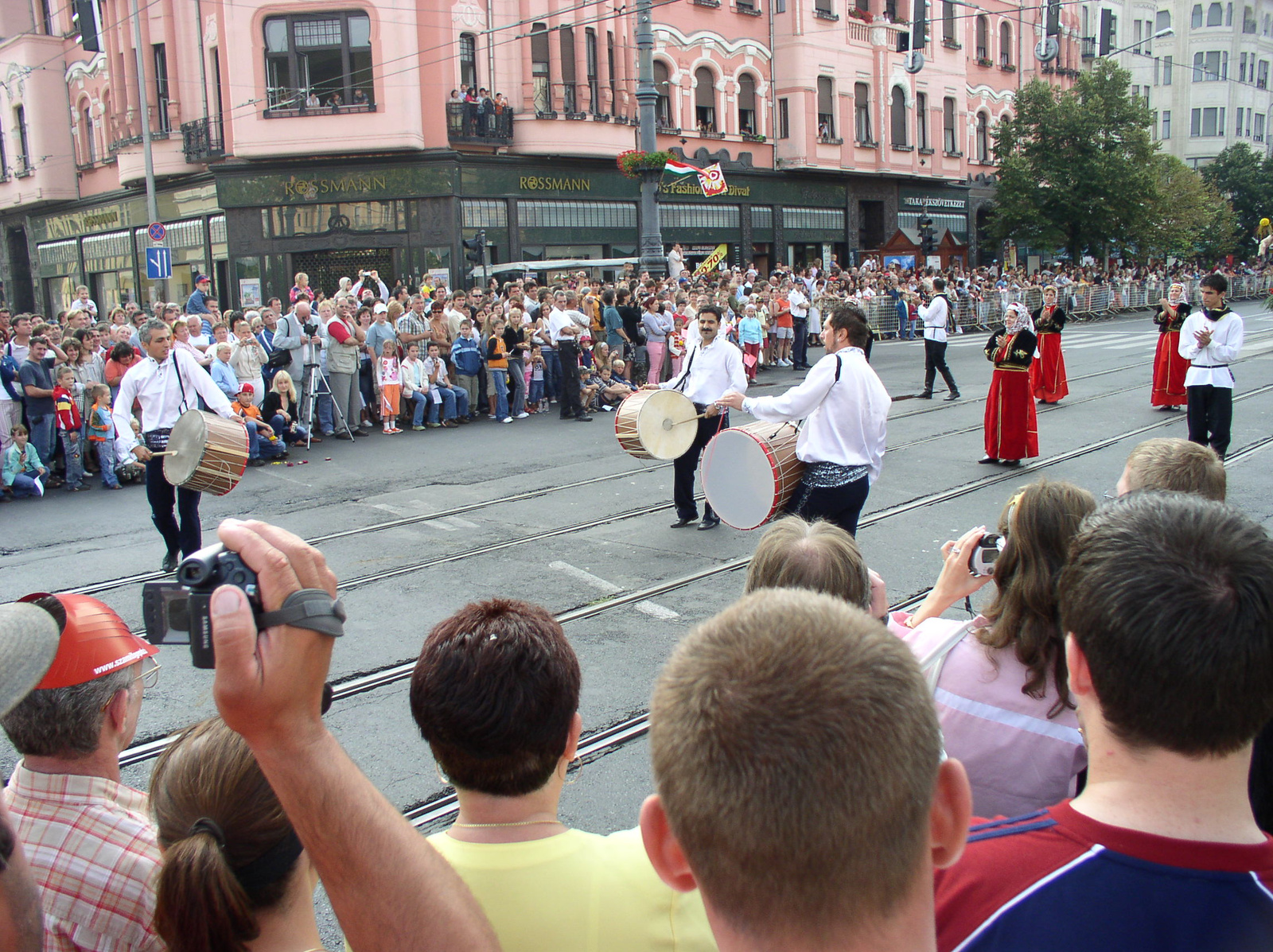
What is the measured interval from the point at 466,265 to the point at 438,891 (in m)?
26.6

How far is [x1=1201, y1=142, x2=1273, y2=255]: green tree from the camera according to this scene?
6069 cm

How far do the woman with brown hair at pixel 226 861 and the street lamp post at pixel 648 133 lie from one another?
1969 centimetres

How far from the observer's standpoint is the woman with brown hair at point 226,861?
6.23 ft

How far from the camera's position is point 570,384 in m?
16.5

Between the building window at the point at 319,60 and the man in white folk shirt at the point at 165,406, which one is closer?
the man in white folk shirt at the point at 165,406

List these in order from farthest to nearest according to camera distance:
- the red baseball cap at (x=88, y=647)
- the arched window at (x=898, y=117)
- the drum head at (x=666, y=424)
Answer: the arched window at (x=898, y=117)
the drum head at (x=666, y=424)
the red baseball cap at (x=88, y=647)

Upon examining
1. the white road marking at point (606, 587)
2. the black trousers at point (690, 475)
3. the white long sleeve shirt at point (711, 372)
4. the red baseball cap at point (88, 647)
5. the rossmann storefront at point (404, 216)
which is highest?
the rossmann storefront at point (404, 216)

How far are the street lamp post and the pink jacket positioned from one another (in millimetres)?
18943

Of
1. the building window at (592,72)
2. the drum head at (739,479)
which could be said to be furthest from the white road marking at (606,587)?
the building window at (592,72)

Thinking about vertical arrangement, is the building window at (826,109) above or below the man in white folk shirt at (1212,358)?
above

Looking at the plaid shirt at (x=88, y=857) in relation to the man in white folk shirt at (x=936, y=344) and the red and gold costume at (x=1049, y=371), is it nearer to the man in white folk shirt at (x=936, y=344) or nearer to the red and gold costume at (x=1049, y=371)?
the red and gold costume at (x=1049, y=371)

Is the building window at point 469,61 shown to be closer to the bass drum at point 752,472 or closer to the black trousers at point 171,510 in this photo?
the black trousers at point 171,510

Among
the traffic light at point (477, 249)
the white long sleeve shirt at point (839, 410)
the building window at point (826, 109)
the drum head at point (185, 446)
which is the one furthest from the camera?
the building window at point (826, 109)

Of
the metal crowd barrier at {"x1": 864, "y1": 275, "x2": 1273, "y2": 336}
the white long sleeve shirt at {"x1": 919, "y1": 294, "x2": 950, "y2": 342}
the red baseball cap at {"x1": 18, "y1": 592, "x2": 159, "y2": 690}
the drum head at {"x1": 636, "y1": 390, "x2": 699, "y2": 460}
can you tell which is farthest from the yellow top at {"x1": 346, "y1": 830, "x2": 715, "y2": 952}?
the metal crowd barrier at {"x1": 864, "y1": 275, "x2": 1273, "y2": 336}
